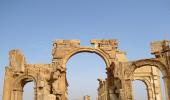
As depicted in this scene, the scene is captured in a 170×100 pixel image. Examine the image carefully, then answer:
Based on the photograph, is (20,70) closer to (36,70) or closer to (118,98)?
(36,70)

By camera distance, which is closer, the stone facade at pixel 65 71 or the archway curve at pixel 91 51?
the stone facade at pixel 65 71

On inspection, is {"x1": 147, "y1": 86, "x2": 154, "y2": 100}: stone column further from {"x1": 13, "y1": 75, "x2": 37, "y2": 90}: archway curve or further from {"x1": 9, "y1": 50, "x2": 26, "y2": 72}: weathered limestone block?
{"x1": 9, "y1": 50, "x2": 26, "y2": 72}: weathered limestone block

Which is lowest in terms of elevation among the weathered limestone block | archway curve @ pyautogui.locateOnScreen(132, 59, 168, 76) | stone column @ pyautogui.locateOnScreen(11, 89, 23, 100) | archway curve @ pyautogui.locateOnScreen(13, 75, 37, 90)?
stone column @ pyautogui.locateOnScreen(11, 89, 23, 100)

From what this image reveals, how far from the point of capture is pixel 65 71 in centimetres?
2066

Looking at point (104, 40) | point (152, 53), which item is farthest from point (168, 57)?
point (104, 40)

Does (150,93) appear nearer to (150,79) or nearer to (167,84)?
(150,79)

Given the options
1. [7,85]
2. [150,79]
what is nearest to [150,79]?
[150,79]

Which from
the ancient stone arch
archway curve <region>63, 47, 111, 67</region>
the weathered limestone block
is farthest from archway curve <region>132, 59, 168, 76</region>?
the weathered limestone block

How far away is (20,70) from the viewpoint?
794 inches

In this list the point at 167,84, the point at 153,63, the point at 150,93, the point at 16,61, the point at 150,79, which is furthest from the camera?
the point at 150,79

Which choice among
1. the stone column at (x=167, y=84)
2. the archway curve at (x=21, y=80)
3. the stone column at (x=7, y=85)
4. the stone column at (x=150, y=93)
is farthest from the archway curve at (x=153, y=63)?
the stone column at (x=7, y=85)

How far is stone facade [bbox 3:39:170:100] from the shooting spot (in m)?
18.0

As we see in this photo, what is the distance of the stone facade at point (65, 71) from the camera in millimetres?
18016

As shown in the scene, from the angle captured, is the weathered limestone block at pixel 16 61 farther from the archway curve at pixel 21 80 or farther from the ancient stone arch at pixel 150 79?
the ancient stone arch at pixel 150 79
